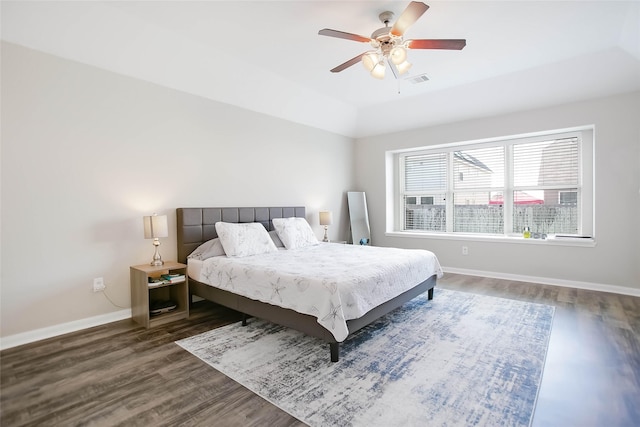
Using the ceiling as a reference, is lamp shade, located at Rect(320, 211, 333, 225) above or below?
below

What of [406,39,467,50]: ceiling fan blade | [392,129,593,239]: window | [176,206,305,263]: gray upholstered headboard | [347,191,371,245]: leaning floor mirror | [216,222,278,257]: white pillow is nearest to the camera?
[406,39,467,50]: ceiling fan blade

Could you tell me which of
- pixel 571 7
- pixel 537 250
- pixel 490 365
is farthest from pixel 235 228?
pixel 537 250

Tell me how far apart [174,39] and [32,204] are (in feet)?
6.72

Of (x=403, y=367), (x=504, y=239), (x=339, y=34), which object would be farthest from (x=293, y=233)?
(x=504, y=239)

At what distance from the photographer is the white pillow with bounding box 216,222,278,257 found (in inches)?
143

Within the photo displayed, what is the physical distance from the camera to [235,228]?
3.80 meters

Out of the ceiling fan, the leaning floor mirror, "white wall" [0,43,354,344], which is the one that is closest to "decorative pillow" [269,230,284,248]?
"white wall" [0,43,354,344]

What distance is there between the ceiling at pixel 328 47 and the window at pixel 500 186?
0.73 meters

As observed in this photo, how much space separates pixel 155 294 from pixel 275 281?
1.73 m

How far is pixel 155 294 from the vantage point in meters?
3.57

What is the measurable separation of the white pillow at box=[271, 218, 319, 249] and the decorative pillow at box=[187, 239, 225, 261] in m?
0.90

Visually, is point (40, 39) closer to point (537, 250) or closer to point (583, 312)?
point (583, 312)

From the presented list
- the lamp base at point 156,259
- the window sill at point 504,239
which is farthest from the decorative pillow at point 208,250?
the window sill at point 504,239

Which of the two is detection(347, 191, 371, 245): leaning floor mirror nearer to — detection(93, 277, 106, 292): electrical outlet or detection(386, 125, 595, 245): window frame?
detection(386, 125, 595, 245): window frame
